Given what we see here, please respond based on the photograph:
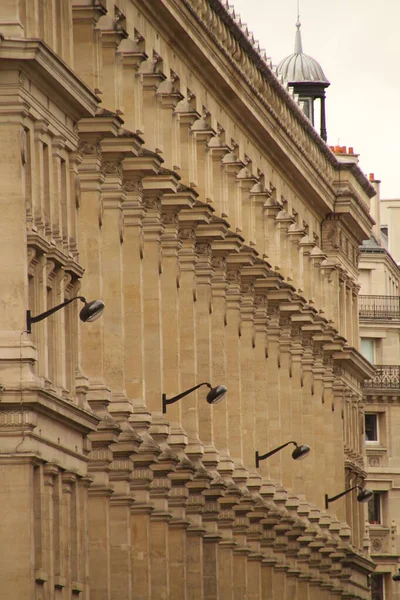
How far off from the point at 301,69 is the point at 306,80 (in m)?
0.60

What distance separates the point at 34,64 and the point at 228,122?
35.6 meters

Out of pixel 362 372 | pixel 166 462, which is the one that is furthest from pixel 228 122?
pixel 362 372

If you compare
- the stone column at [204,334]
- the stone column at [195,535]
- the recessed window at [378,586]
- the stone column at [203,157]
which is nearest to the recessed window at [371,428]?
the recessed window at [378,586]

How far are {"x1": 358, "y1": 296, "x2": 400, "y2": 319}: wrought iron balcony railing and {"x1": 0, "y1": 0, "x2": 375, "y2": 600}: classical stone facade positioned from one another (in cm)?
3132

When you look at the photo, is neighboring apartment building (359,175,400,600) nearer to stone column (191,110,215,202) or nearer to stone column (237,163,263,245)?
stone column (237,163,263,245)

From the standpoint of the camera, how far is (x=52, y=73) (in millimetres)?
58094

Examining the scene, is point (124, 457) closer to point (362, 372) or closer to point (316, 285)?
point (316, 285)

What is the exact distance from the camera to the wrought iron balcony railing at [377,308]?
151000 mm

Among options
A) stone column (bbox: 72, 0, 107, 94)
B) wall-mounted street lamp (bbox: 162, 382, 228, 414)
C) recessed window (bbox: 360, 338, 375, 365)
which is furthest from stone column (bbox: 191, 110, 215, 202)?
recessed window (bbox: 360, 338, 375, 365)

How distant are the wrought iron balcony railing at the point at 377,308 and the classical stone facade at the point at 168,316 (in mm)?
31319

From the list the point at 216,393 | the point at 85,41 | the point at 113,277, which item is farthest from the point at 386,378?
the point at 85,41

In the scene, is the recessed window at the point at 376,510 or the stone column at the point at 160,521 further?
the recessed window at the point at 376,510

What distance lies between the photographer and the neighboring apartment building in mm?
143875

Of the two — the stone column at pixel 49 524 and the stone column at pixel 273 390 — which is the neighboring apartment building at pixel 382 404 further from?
the stone column at pixel 49 524
